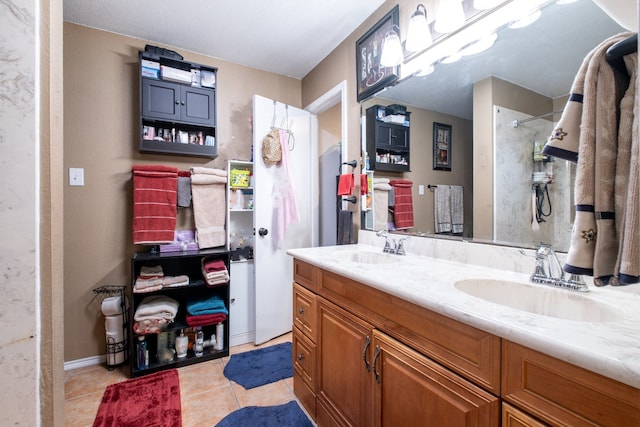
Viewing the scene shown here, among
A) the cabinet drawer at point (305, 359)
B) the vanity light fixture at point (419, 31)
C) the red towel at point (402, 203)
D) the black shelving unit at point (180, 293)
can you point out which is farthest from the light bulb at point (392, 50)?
the black shelving unit at point (180, 293)

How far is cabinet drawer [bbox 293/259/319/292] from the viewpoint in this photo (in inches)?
58.0

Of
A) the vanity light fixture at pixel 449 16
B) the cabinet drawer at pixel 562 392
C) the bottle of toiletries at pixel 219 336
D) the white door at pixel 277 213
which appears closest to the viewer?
the cabinet drawer at pixel 562 392

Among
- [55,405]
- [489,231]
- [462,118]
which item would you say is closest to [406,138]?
[462,118]

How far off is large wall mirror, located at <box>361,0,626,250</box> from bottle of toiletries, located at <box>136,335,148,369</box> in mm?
2044

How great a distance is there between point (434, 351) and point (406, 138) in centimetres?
128

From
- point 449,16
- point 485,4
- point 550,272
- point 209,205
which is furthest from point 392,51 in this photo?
point 209,205

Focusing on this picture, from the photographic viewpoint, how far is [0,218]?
66cm

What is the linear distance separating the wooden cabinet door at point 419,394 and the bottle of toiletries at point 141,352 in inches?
68.6

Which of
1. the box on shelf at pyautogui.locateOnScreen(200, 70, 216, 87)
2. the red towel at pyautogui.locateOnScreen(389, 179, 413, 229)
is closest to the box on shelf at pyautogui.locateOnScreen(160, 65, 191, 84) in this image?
the box on shelf at pyautogui.locateOnScreen(200, 70, 216, 87)

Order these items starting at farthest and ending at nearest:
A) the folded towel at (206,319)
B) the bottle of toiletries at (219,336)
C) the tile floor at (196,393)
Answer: the bottle of toiletries at (219,336) → the folded towel at (206,319) → the tile floor at (196,393)

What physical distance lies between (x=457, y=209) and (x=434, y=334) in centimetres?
83

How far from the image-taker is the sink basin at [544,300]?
0.81 meters

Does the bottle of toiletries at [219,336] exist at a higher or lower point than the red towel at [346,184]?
lower

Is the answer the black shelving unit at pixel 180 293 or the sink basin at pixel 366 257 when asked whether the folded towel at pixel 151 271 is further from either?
the sink basin at pixel 366 257
